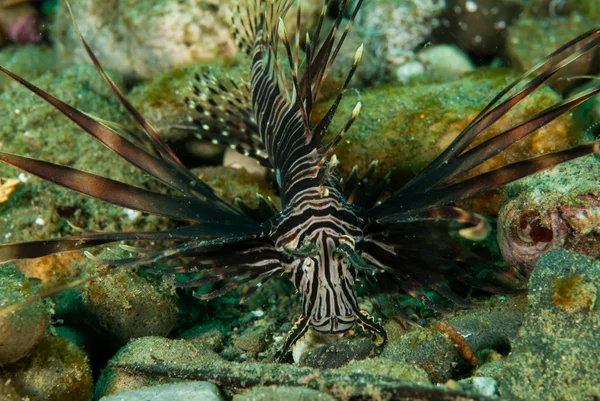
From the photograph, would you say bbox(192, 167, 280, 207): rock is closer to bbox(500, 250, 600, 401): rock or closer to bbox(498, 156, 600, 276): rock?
bbox(498, 156, 600, 276): rock

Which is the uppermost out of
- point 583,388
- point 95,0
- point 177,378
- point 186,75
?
point 95,0

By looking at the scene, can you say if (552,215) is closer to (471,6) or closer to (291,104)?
(291,104)

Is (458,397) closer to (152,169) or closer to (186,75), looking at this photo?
(152,169)

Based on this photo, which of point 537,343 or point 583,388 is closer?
point 583,388

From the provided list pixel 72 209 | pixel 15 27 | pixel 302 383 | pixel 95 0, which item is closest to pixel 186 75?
pixel 72 209

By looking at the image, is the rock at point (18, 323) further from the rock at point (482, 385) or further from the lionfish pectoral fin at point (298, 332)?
the rock at point (482, 385)

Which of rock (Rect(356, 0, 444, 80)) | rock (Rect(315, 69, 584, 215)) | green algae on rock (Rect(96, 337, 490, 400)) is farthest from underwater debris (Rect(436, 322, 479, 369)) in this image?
rock (Rect(356, 0, 444, 80))

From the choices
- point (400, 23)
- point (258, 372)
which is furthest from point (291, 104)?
point (400, 23)
